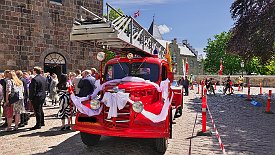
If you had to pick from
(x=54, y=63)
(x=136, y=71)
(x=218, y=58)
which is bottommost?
(x=136, y=71)

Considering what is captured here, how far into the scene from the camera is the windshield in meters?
6.41

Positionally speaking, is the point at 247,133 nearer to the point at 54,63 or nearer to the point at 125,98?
the point at 125,98

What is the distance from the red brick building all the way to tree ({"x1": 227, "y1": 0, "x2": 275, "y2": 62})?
1079 centimetres

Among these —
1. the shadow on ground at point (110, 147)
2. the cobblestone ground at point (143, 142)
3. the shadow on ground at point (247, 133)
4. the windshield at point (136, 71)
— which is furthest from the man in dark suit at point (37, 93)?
the shadow on ground at point (247, 133)

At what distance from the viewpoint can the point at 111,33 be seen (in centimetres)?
619

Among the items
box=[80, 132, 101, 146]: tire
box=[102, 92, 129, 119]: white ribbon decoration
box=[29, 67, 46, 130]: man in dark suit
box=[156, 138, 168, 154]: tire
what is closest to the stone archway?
box=[29, 67, 46, 130]: man in dark suit

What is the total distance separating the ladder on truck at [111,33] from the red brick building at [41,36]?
33.4ft

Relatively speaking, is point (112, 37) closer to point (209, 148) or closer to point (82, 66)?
point (209, 148)

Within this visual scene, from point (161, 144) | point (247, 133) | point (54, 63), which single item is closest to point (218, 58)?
point (54, 63)

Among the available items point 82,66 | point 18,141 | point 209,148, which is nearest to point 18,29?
point 82,66

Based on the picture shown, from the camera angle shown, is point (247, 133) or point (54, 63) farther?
point (54, 63)

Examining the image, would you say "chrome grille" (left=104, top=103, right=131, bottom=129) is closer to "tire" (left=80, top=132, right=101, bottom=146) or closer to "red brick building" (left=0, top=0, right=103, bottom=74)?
"tire" (left=80, top=132, right=101, bottom=146)

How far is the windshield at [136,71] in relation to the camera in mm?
6410

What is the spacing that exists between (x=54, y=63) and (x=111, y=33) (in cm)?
1386
